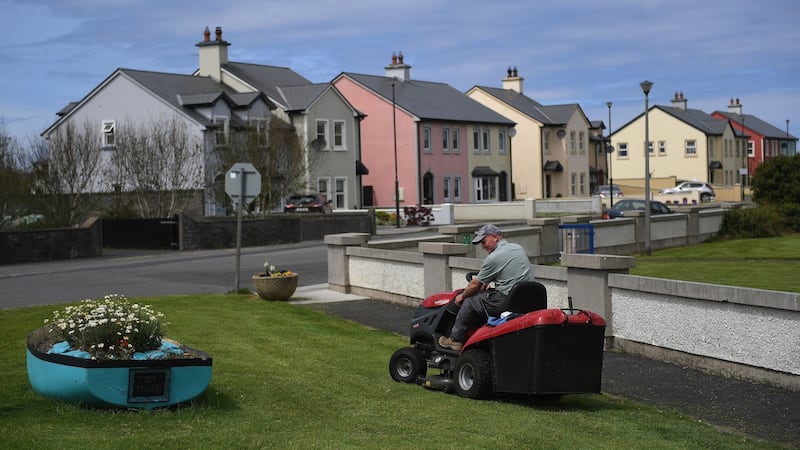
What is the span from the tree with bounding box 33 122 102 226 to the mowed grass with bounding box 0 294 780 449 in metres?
28.9

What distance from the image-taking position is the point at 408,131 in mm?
67062

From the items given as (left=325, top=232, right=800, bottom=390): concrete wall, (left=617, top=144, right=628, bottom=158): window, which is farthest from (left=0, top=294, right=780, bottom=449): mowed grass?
(left=617, top=144, right=628, bottom=158): window

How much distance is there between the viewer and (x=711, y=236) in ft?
131

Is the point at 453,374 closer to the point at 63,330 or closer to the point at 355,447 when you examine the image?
the point at 355,447

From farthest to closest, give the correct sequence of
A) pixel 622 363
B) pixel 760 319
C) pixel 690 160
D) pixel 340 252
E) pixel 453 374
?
1. pixel 690 160
2. pixel 340 252
3. pixel 622 363
4. pixel 760 319
5. pixel 453 374

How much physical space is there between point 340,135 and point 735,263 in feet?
120

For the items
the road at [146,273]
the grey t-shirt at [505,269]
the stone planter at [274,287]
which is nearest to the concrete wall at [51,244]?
the road at [146,273]

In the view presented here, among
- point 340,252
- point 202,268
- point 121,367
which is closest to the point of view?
point 121,367

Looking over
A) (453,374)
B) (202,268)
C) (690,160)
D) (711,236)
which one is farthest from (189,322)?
(690,160)

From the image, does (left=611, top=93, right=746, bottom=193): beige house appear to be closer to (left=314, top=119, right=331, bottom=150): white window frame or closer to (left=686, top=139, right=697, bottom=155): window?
(left=686, top=139, right=697, bottom=155): window

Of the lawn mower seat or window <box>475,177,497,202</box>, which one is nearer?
the lawn mower seat

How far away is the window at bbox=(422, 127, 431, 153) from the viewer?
6762 cm

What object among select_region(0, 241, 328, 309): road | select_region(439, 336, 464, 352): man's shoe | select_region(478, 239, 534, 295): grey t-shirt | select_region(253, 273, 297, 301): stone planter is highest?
select_region(478, 239, 534, 295): grey t-shirt

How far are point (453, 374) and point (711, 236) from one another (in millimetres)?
31584
